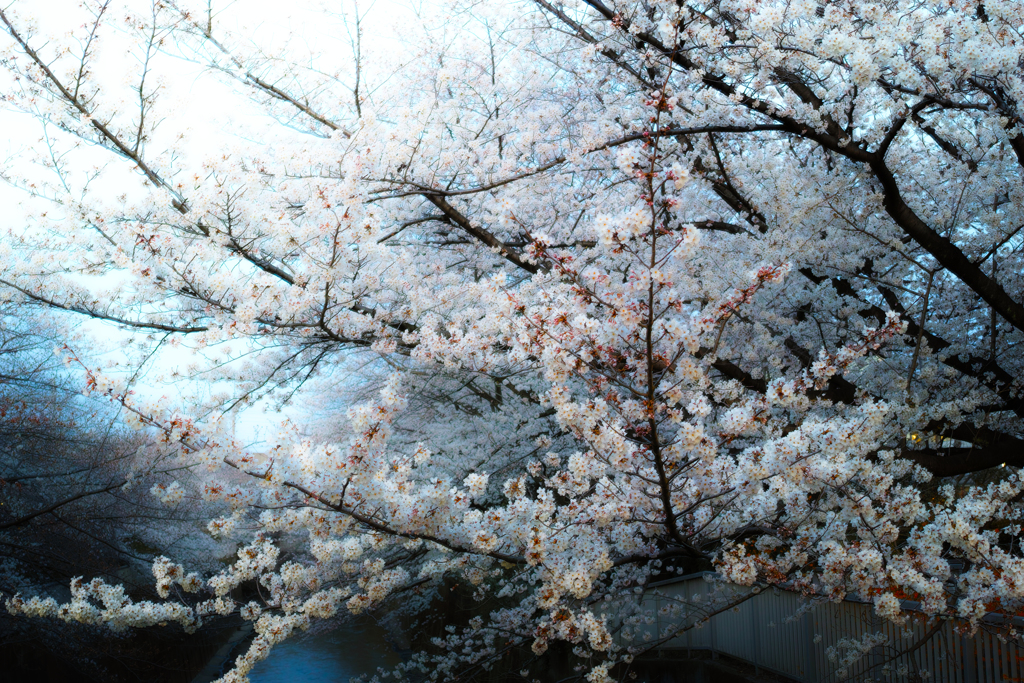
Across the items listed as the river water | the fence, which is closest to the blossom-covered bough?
the fence

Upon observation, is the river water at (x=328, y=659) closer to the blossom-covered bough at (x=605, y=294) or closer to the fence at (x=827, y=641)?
the fence at (x=827, y=641)

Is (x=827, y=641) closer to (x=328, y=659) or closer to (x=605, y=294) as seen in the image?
(x=605, y=294)

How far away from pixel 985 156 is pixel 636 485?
15.5 feet

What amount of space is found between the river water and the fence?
5.90 metres

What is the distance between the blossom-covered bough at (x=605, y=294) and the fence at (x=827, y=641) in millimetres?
738

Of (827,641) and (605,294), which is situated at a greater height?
(605,294)

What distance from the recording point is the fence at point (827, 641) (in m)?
4.71

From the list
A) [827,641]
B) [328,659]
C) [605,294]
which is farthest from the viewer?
[328,659]

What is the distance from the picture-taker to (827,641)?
6430 mm

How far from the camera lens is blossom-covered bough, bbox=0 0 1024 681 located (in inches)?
145

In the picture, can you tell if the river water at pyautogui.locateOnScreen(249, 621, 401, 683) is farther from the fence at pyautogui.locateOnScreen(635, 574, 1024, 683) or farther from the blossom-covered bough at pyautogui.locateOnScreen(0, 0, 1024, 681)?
the blossom-covered bough at pyautogui.locateOnScreen(0, 0, 1024, 681)

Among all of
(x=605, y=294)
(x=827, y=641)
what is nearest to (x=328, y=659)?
(x=827, y=641)

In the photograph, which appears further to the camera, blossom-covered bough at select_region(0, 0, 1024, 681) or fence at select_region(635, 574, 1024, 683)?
fence at select_region(635, 574, 1024, 683)

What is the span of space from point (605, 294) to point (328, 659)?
13997 mm
